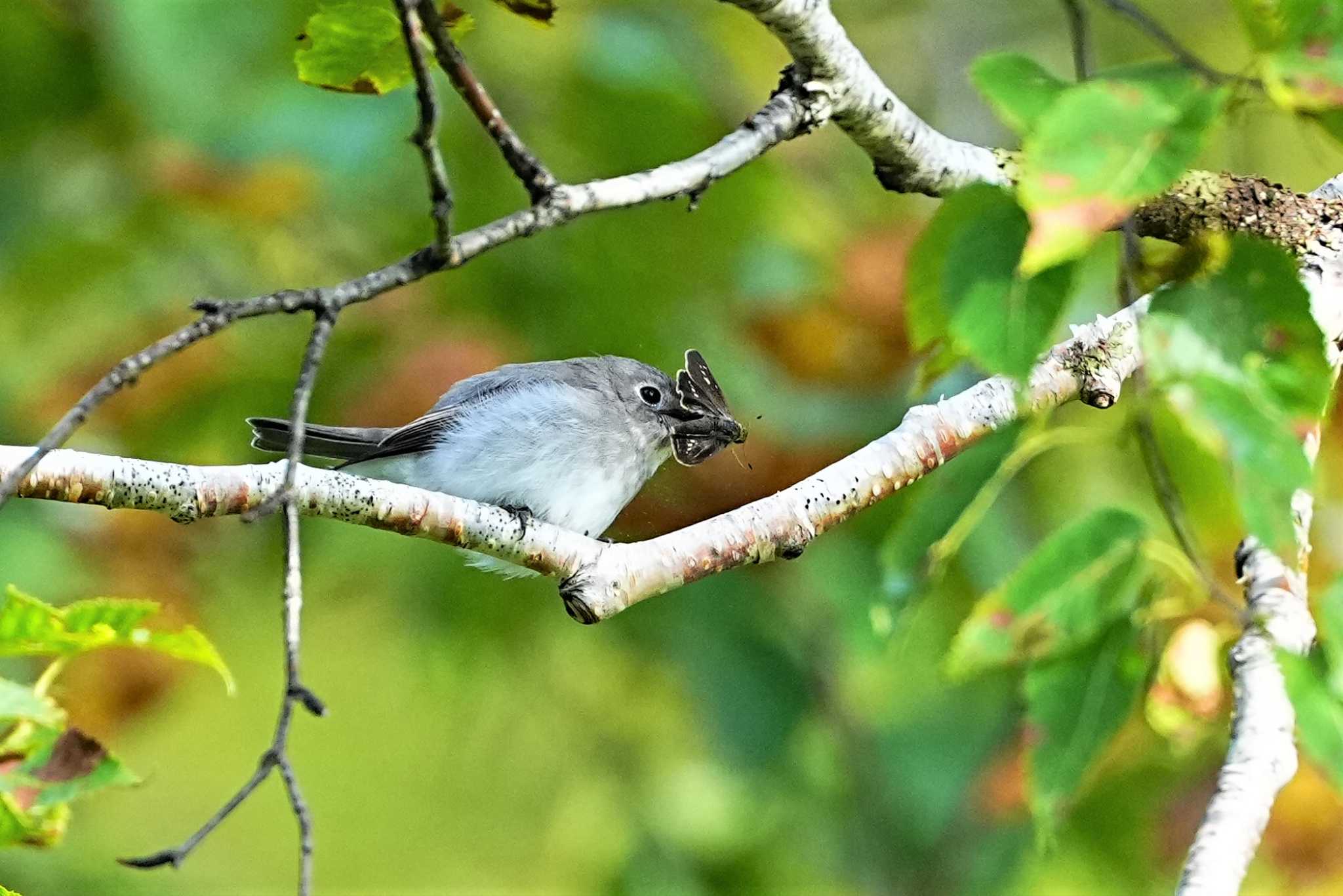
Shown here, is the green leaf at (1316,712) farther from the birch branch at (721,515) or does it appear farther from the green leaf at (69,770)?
the green leaf at (69,770)

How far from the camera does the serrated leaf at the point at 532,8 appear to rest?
1.84m

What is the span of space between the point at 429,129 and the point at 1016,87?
0.73 metres

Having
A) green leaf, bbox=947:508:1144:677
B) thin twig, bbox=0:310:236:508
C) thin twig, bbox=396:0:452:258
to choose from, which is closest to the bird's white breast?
green leaf, bbox=947:508:1144:677

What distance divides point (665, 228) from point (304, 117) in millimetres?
1202

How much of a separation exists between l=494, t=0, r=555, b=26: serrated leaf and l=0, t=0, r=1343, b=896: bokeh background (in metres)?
1.85

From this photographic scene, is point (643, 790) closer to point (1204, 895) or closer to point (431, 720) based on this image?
point (431, 720)

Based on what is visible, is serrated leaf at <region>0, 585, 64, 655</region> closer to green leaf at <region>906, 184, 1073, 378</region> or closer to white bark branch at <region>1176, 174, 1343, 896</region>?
green leaf at <region>906, 184, 1073, 378</region>

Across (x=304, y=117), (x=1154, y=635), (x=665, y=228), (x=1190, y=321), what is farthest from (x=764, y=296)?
(x=1190, y=321)

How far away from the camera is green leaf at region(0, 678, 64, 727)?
1842 mm

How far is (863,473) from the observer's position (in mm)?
2188

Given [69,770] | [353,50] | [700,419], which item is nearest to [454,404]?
[700,419]

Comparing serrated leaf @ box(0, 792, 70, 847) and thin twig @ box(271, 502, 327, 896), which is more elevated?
thin twig @ box(271, 502, 327, 896)

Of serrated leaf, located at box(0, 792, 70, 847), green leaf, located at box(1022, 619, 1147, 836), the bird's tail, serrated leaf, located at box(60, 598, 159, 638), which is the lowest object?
serrated leaf, located at box(0, 792, 70, 847)

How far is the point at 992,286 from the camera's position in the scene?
1745 mm
